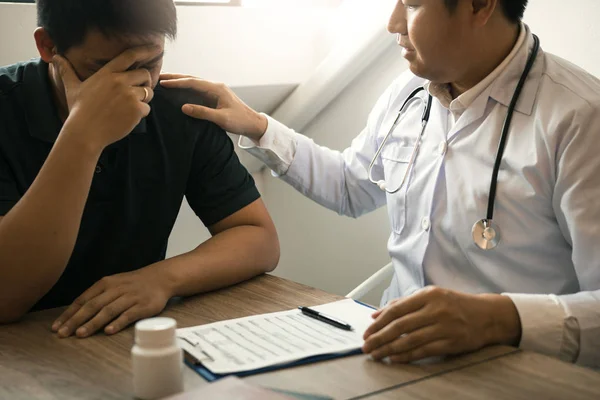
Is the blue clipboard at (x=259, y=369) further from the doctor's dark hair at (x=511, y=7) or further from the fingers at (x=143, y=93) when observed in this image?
the doctor's dark hair at (x=511, y=7)

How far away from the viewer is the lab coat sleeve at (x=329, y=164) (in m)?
1.72

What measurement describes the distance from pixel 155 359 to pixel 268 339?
0.84 feet

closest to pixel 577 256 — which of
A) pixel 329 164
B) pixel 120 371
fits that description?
pixel 329 164

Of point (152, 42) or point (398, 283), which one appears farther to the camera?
point (398, 283)

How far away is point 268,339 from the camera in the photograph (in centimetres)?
104

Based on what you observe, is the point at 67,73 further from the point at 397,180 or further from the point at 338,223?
the point at 338,223

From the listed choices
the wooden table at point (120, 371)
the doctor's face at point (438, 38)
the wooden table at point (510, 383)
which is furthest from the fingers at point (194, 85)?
the wooden table at point (510, 383)

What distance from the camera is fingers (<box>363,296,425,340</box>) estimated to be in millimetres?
1004

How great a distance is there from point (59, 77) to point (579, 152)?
995 mm

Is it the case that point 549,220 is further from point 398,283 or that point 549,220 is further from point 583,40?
point 583,40

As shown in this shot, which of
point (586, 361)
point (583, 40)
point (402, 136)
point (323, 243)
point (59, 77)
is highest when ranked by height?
point (583, 40)

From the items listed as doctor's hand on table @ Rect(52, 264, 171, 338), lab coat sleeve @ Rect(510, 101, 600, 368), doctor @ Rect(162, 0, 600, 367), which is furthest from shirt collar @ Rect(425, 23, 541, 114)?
doctor's hand on table @ Rect(52, 264, 171, 338)

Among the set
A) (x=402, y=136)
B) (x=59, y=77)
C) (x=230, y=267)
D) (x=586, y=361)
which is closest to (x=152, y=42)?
(x=59, y=77)

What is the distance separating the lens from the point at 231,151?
1.57 metres
